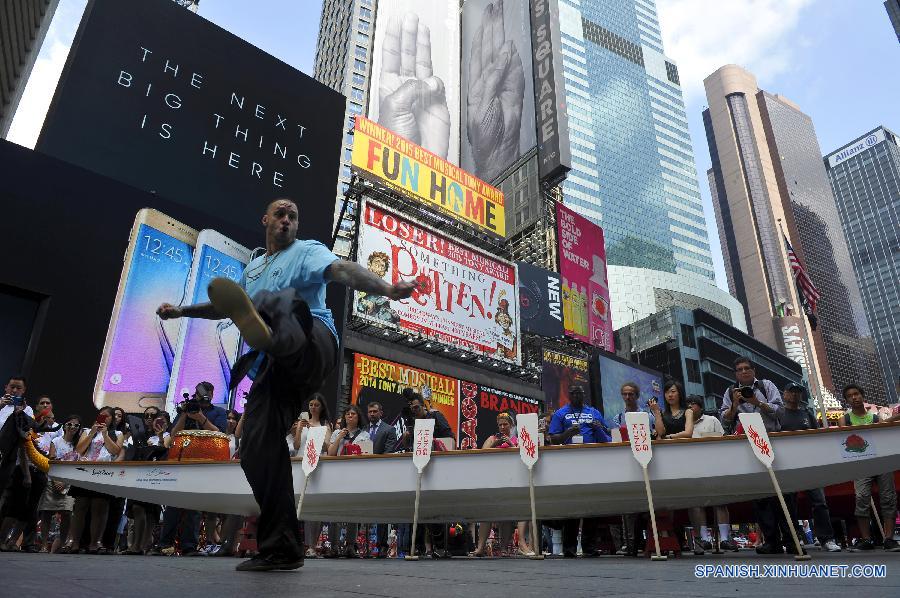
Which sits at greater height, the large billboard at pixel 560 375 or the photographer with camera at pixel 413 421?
the large billboard at pixel 560 375

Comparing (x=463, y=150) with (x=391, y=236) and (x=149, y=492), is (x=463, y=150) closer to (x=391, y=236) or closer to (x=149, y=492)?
(x=391, y=236)

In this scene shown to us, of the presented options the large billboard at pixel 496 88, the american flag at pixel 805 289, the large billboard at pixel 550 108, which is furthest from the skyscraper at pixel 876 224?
the american flag at pixel 805 289

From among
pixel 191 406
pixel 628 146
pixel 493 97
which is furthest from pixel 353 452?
pixel 628 146

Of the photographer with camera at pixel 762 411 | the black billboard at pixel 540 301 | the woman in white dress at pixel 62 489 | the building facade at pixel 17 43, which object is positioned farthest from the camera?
the black billboard at pixel 540 301

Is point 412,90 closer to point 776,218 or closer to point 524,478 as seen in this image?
point 524,478

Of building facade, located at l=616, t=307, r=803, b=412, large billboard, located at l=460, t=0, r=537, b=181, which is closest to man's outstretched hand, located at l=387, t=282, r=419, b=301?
large billboard, located at l=460, t=0, r=537, b=181

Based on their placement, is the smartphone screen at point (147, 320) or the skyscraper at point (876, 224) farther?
the skyscraper at point (876, 224)

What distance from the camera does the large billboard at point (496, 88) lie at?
41.2m

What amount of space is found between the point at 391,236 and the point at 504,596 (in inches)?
928

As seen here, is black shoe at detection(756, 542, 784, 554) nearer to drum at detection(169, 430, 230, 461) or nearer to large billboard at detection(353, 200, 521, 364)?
drum at detection(169, 430, 230, 461)

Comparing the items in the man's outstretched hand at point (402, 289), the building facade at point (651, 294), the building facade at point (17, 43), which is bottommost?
the man's outstretched hand at point (402, 289)

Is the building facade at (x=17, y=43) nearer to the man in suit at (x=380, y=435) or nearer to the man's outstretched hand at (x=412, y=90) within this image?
the man in suit at (x=380, y=435)

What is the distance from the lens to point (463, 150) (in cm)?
5172

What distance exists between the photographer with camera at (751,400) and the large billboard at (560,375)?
81.3 feet
